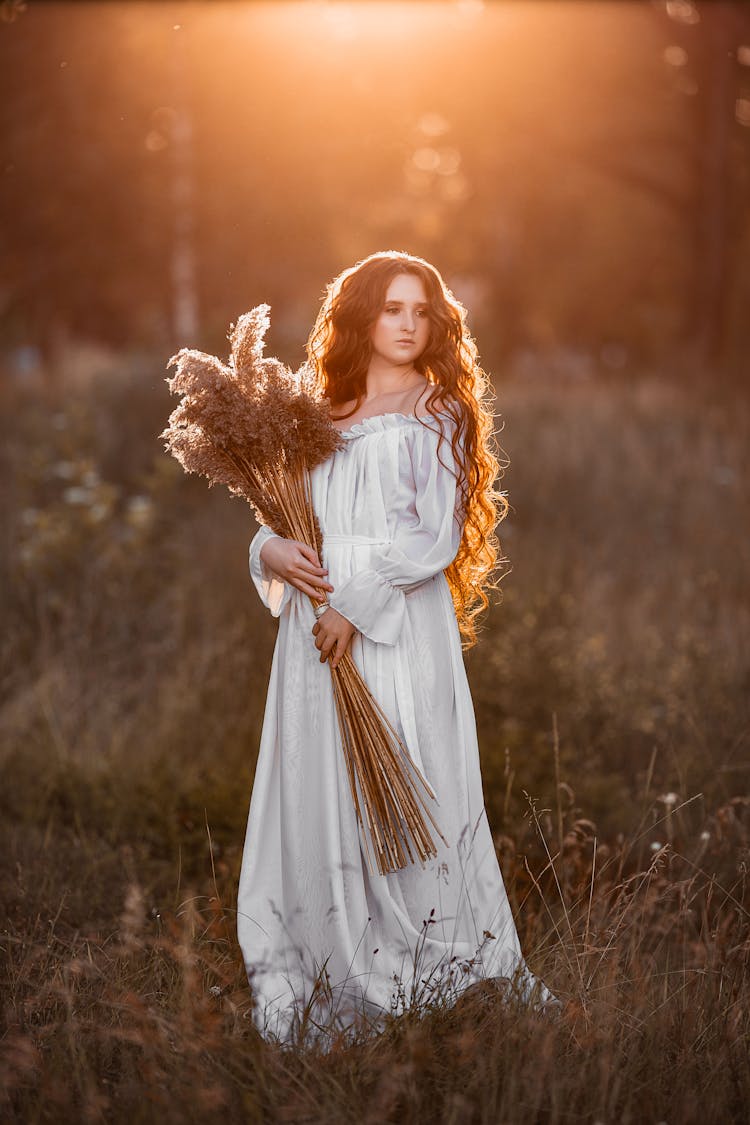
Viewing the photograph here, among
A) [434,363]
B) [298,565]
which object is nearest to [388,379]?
[434,363]

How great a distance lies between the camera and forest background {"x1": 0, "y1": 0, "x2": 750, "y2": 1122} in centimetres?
289

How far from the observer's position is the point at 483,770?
4.94m

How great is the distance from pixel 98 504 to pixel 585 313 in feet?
63.1

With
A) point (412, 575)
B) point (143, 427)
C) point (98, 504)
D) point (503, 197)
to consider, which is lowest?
point (412, 575)

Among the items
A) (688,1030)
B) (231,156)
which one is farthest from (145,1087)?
(231,156)

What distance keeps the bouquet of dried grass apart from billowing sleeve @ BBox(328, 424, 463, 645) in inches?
5.2

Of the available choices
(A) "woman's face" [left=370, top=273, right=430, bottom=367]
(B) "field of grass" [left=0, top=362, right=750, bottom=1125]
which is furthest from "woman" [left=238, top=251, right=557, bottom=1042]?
(B) "field of grass" [left=0, top=362, right=750, bottom=1125]

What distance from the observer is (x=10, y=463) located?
355 inches

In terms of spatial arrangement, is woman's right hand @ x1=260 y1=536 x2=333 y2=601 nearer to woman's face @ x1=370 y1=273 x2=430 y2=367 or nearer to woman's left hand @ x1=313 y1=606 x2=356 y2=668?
woman's left hand @ x1=313 y1=606 x2=356 y2=668

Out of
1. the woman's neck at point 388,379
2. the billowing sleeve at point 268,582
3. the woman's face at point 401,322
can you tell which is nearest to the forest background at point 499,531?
the billowing sleeve at point 268,582

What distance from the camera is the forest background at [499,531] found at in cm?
289

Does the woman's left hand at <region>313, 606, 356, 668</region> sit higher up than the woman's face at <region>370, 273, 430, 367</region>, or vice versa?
the woman's face at <region>370, 273, 430, 367</region>

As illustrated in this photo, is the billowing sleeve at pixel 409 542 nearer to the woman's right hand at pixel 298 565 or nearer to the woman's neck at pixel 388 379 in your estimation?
the woman's right hand at pixel 298 565

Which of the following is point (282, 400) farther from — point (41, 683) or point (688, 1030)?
point (41, 683)
